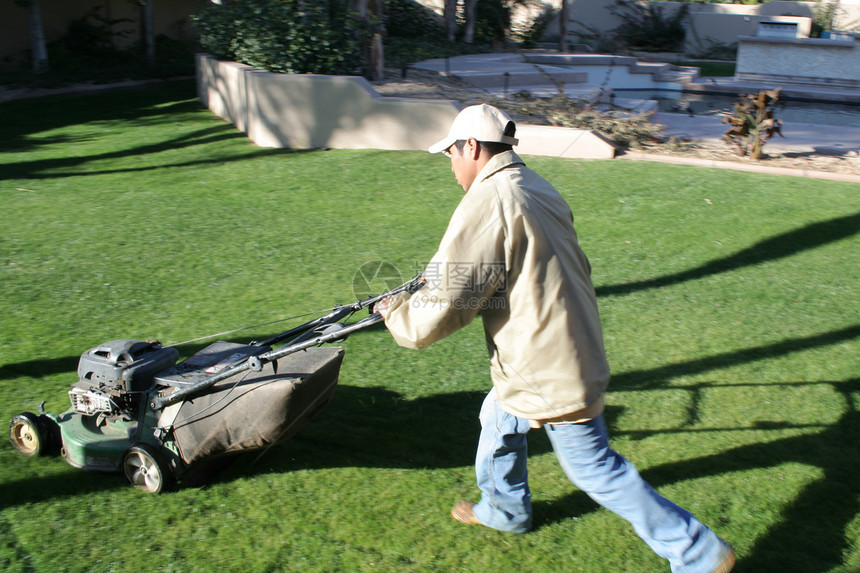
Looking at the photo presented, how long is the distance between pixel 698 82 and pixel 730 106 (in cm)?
295

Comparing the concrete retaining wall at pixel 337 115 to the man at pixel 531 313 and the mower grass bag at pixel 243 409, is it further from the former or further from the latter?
the man at pixel 531 313

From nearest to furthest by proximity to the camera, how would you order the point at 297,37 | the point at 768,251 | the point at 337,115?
the point at 768,251, the point at 337,115, the point at 297,37

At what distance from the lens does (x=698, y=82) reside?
1923 cm

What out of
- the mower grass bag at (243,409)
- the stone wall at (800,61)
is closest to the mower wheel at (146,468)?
the mower grass bag at (243,409)

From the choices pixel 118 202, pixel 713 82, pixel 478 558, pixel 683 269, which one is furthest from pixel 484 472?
pixel 713 82

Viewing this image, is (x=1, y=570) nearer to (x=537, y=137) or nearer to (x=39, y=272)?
(x=39, y=272)

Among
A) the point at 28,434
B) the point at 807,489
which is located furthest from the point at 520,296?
the point at 28,434

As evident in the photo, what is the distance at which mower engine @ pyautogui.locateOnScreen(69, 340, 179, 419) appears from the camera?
135 inches

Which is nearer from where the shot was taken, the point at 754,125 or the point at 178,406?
the point at 178,406

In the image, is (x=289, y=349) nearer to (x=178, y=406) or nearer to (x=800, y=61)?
(x=178, y=406)

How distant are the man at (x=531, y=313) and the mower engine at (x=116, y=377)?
1338 millimetres

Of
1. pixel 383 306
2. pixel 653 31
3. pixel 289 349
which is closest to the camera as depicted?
pixel 383 306

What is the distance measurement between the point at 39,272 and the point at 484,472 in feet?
15.3

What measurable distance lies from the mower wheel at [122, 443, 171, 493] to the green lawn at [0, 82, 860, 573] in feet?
0.23
